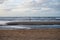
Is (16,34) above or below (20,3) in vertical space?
below

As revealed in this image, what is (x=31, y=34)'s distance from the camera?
3.96 ft

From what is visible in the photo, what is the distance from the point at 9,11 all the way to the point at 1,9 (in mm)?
87

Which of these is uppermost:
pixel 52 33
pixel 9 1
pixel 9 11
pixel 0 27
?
pixel 9 1

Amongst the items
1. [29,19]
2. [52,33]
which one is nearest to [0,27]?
[29,19]

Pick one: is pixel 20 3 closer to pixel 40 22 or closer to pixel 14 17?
pixel 14 17

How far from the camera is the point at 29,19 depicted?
3.77 ft

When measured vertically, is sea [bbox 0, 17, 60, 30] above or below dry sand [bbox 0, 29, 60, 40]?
above

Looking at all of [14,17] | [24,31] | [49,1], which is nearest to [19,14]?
[14,17]

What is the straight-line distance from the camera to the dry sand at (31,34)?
3.90ft

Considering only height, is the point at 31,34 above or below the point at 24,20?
below

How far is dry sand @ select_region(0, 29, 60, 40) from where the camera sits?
1188 mm

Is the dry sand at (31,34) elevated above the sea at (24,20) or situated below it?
below

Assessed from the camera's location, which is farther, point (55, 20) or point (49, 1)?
point (49, 1)

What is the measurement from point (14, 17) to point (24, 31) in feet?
0.58
